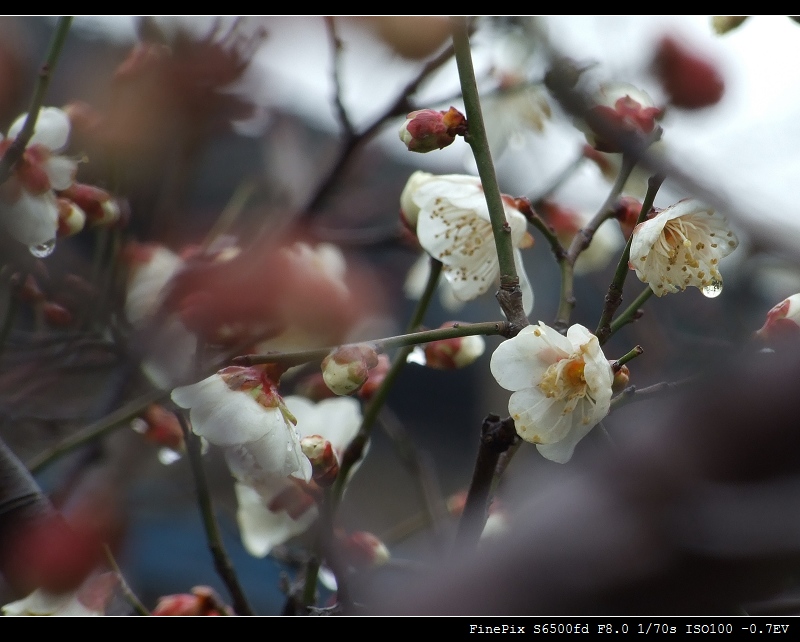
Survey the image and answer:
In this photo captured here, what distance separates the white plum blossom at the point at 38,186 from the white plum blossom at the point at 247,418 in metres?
0.31

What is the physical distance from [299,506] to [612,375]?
0.45m

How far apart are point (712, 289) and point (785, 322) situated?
3.1 inches

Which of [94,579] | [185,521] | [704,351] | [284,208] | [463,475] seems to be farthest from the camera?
[463,475]

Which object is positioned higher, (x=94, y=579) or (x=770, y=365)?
(x=770, y=365)

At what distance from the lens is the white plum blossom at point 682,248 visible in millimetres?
621

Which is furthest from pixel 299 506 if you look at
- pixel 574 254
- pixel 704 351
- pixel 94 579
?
pixel 704 351

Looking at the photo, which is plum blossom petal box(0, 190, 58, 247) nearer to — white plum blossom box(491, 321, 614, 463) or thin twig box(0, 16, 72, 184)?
thin twig box(0, 16, 72, 184)

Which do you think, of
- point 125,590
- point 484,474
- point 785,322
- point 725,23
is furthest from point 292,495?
point 725,23

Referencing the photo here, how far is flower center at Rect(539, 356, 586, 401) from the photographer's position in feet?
2.02

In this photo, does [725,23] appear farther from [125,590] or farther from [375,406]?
[125,590]

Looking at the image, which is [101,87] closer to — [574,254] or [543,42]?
[574,254]

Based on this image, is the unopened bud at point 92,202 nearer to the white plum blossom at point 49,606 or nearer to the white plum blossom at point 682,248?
the white plum blossom at point 49,606

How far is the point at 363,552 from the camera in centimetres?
94

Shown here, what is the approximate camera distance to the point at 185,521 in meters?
2.13
